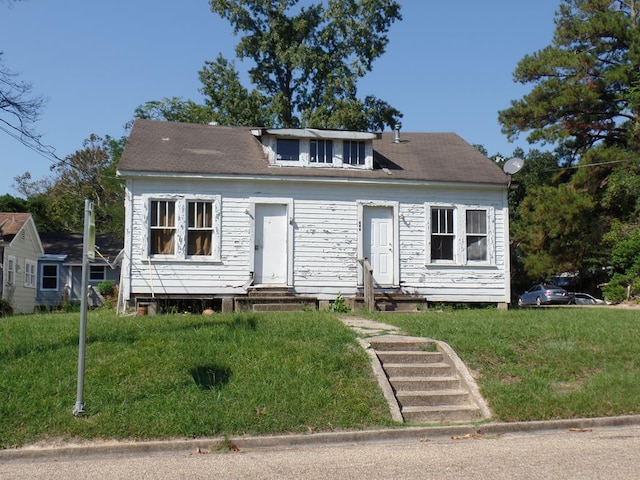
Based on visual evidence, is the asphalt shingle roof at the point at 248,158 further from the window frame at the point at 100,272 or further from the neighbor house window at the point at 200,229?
the window frame at the point at 100,272

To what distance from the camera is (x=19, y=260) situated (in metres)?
30.0

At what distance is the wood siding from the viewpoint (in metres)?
16.1

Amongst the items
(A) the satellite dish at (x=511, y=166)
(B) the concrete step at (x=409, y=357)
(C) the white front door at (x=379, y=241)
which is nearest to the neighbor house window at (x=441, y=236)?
(C) the white front door at (x=379, y=241)

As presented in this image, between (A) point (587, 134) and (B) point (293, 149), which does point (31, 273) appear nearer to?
(B) point (293, 149)

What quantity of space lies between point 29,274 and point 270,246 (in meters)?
19.8

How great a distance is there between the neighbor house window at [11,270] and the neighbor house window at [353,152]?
1759 centimetres

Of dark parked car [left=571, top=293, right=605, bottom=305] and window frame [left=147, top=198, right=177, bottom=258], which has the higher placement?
window frame [left=147, top=198, right=177, bottom=258]

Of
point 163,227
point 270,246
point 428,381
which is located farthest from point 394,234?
point 428,381

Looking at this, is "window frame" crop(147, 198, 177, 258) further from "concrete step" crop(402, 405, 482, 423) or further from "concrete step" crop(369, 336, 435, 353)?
"concrete step" crop(402, 405, 482, 423)

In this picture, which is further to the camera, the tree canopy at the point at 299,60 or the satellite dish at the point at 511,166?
the tree canopy at the point at 299,60

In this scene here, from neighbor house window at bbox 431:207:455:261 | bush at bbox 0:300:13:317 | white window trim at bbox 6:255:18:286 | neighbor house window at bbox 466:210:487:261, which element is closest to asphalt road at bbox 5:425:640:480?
neighbor house window at bbox 431:207:455:261

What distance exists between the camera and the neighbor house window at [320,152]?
56.9 feet

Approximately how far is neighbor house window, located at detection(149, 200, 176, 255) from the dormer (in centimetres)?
280

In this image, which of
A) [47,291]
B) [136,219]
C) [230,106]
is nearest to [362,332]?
[136,219]
